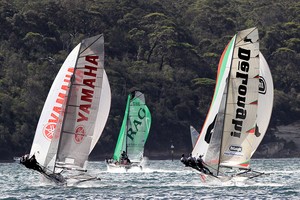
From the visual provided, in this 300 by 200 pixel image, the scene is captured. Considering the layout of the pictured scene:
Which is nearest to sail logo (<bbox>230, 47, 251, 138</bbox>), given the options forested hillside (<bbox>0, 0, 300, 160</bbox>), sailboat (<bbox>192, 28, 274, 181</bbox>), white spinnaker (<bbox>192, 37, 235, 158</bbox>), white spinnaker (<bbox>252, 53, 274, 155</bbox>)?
sailboat (<bbox>192, 28, 274, 181</bbox>)

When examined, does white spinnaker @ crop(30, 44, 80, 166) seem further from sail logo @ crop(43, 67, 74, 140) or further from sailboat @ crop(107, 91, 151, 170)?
sailboat @ crop(107, 91, 151, 170)

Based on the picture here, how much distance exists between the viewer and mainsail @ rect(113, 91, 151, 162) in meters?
63.9

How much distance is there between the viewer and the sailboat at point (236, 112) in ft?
130

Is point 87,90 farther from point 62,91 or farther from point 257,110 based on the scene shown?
point 257,110

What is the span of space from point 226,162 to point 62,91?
24.5ft

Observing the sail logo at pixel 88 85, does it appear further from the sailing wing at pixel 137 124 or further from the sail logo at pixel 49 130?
the sailing wing at pixel 137 124

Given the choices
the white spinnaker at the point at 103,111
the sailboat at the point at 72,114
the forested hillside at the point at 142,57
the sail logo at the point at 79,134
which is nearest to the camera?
the sailboat at the point at 72,114

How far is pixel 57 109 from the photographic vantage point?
132 feet

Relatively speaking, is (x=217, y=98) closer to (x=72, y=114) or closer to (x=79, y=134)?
(x=79, y=134)

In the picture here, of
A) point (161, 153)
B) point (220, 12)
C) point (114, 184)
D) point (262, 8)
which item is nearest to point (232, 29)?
point (220, 12)

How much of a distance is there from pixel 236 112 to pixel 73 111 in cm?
669

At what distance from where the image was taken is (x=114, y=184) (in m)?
45.4

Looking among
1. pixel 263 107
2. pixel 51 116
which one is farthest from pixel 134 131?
pixel 51 116

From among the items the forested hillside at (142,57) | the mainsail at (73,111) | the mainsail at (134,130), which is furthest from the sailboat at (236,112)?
the forested hillside at (142,57)
